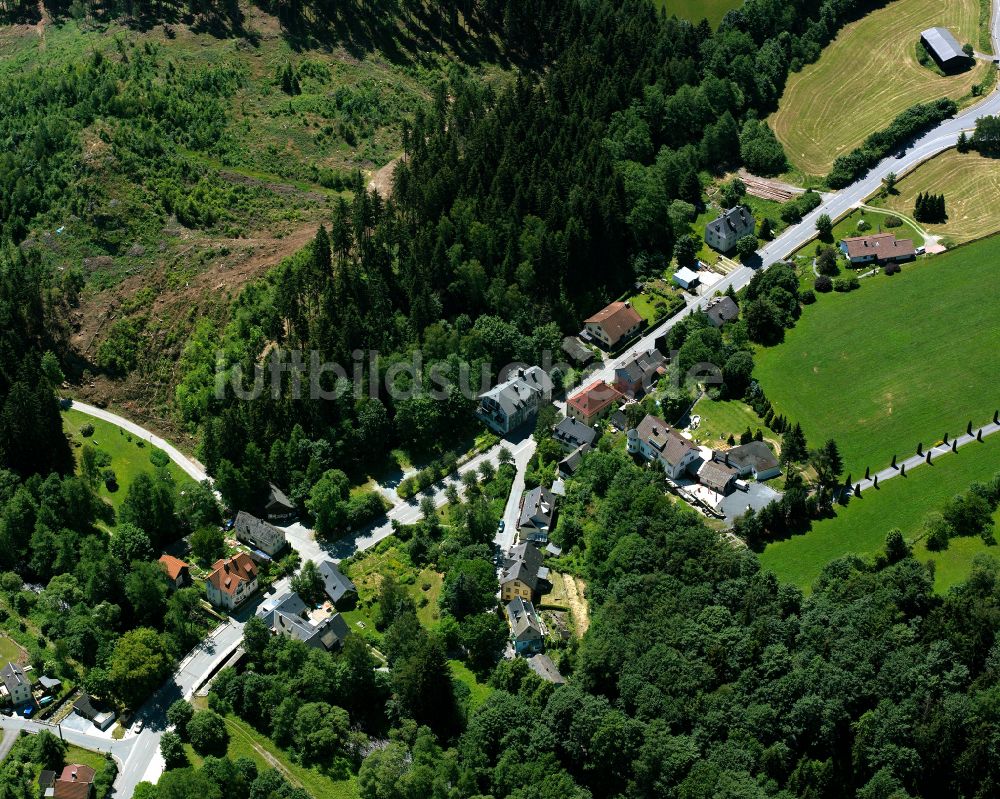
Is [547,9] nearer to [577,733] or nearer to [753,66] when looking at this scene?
[753,66]

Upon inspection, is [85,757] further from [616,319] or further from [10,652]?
[616,319]

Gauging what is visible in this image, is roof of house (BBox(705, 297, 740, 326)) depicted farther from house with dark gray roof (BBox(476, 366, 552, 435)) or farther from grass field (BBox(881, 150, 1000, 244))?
grass field (BBox(881, 150, 1000, 244))

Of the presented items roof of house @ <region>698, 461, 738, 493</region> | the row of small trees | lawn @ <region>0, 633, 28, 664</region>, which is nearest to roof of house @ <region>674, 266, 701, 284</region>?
the row of small trees

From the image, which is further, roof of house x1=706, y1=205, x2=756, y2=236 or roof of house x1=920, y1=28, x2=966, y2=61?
roof of house x1=920, y1=28, x2=966, y2=61

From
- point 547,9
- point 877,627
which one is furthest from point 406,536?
point 547,9

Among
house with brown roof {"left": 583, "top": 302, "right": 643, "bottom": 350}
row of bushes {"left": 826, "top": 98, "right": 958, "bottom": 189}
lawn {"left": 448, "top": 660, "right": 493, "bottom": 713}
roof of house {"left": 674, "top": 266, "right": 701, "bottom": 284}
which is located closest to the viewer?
lawn {"left": 448, "top": 660, "right": 493, "bottom": 713}
